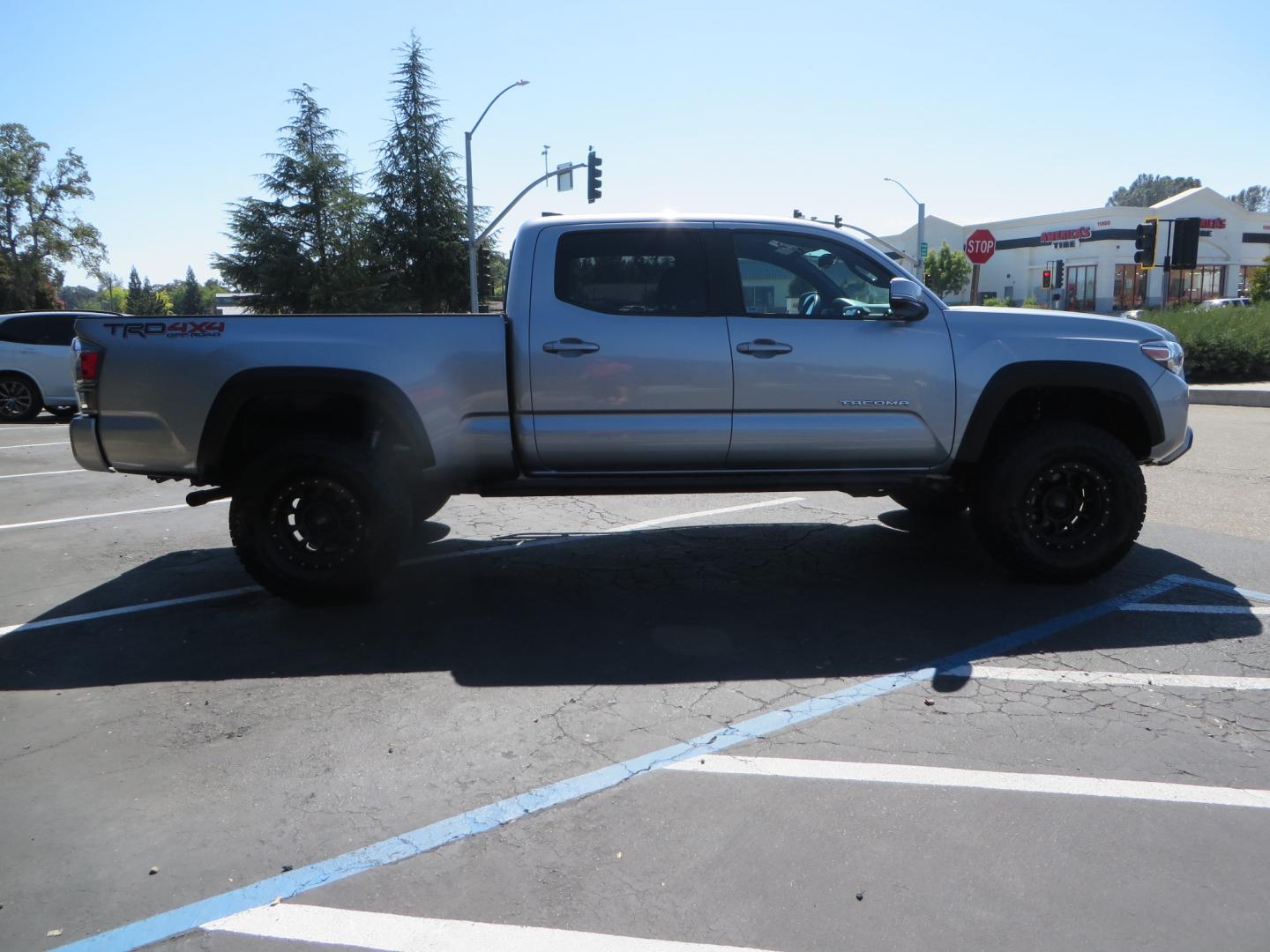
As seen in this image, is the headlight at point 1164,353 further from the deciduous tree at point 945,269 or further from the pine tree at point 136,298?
the pine tree at point 136,298

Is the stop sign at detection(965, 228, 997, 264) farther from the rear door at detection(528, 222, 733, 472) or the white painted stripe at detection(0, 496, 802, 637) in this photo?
the rear door at detection(528, 222, 733, 472)

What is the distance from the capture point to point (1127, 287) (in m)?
57.4

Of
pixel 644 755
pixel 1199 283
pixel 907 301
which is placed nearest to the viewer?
pixel 644 755

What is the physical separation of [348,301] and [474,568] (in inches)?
1359

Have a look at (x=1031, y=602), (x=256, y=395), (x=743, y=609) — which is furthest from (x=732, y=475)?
(x=256, y=395)

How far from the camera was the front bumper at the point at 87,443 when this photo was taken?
5.18 m

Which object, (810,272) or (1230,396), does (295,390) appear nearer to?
(810,272)

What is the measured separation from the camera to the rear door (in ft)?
17.1

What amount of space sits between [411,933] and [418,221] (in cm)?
4125

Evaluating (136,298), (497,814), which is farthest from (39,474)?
(136,298)

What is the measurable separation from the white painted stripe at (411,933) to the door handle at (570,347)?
10.5 ft

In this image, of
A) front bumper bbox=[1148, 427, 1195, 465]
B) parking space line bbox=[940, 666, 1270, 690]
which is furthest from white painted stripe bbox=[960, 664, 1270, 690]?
front bumper bbox=[1148, 427, 1195, 465]

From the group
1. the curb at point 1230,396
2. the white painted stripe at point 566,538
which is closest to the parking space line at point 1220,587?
the white painted stripe at point 566,538

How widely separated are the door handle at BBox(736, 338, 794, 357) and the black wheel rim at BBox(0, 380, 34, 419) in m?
14.7
